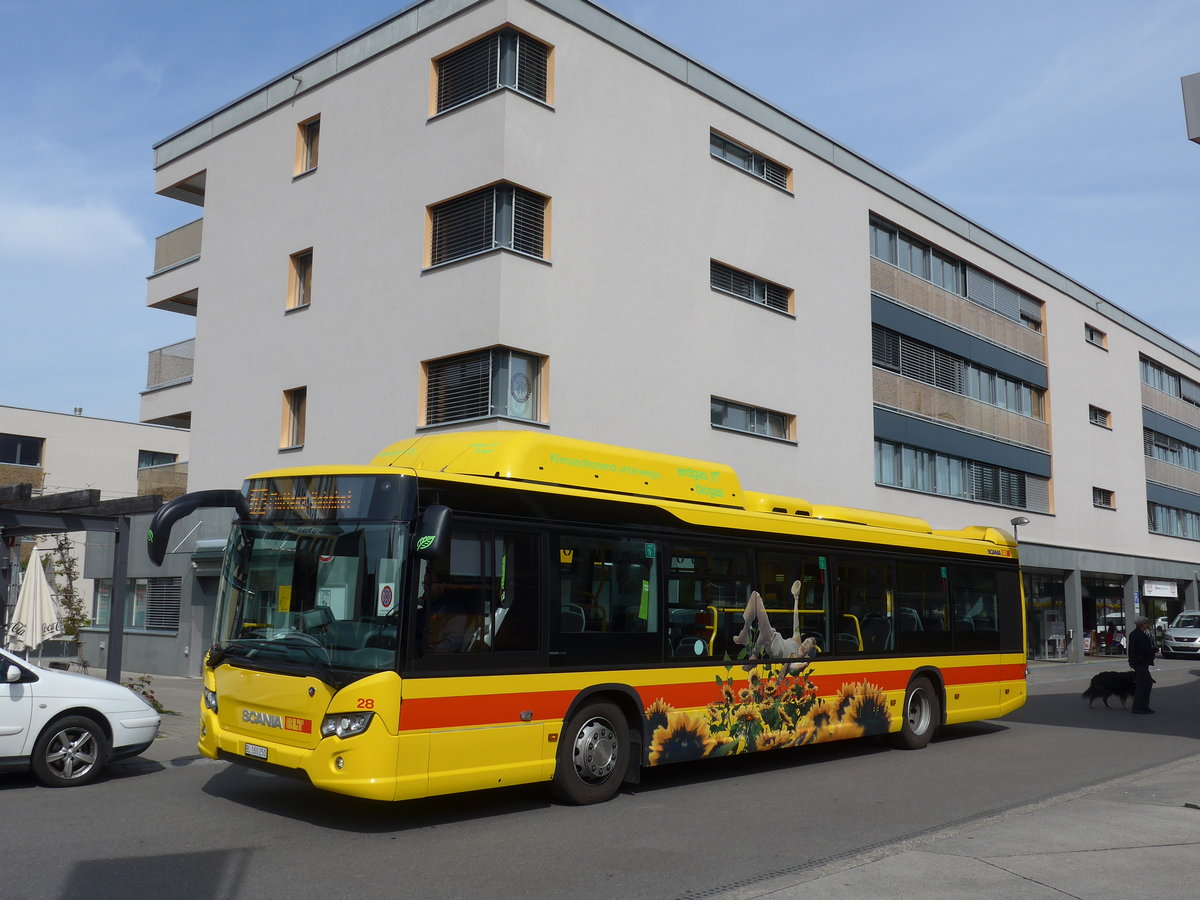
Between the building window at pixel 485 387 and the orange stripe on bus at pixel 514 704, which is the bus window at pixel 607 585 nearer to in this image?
the orange stripe on bus at pixel 514 704

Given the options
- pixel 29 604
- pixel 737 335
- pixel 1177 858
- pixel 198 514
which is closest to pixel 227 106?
pixel 198 514

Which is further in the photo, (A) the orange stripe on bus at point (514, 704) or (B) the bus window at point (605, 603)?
(B) the bus window at point (605, 603)

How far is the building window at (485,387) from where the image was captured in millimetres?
19219

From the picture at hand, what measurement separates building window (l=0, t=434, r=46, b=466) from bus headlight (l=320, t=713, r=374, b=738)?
46.7 metres

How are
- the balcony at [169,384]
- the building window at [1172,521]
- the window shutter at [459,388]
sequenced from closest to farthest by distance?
the window shutter at [459,388] < the balcony at [169,384] < the building window at [1172,521]

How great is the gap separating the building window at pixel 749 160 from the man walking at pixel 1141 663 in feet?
41.5

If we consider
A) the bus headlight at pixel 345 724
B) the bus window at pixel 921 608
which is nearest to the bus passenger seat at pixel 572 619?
the bus headlight at pixel 345 724

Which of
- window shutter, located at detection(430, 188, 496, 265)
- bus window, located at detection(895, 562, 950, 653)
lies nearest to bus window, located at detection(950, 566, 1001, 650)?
bus window, located at detection(895, 562, 950, 653)

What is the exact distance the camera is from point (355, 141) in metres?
22.8

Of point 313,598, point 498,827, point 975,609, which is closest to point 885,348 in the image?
point 975,609

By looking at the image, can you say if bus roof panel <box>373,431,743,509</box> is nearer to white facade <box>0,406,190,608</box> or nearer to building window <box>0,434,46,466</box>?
white facade <box>0,406,190,608</box>

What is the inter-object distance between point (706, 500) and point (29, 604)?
32.0 feet

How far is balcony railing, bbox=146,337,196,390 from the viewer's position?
27000mm

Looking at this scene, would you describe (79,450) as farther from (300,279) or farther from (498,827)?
(498,827)
